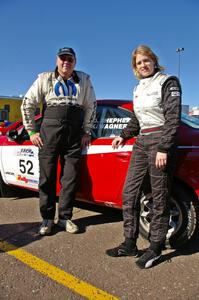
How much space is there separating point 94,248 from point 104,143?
1074 mm

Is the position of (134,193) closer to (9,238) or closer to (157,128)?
(157,128)

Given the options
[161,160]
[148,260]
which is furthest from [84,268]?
[161,160]

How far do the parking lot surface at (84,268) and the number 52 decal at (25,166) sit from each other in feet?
2.41

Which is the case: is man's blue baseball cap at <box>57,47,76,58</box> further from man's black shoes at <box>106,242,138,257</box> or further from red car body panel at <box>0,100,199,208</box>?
man's black shoes at <box>106,242,138,257</box>

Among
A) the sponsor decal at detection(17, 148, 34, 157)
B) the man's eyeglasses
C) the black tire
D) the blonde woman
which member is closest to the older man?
the man's eyeglasses

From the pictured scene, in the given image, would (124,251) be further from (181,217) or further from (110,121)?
(110,121)

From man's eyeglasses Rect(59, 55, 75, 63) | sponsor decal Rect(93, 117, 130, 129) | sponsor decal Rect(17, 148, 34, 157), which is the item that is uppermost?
man's eyeglasses Rect(59, 55, 75, 63)

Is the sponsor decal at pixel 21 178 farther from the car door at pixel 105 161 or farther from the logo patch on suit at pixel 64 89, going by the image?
the logo patch on suit at pixel 64 89

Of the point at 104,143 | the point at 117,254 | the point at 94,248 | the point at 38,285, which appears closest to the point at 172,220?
the point at 117,254

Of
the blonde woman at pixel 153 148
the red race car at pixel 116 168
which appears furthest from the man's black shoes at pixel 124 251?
the red race car at pixel 116 168

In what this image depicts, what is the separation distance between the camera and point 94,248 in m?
3.10

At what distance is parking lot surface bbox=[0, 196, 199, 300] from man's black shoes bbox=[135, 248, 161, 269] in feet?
0.16

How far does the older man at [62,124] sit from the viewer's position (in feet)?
10.8

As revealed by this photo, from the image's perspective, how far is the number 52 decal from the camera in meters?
4.13
